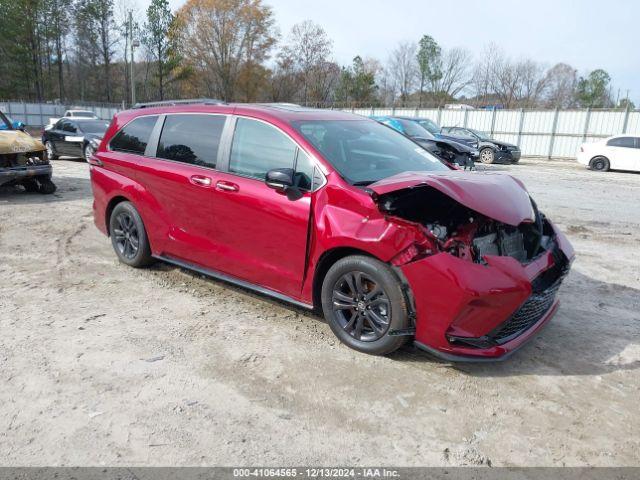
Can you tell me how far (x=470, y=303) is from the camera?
3111 millimetres

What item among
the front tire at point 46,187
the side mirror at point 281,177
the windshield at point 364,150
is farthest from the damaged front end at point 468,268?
the front tire at point 46,187

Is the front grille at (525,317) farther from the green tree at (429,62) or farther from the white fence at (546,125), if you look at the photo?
the green tree at (429,62)

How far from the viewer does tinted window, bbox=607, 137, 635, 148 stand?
18.4 meters

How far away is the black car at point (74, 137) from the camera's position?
632 inches

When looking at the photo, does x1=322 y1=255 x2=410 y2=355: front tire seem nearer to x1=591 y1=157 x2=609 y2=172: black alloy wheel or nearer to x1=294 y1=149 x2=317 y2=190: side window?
x1=294 y1=149 x2=317 y2=190: side window

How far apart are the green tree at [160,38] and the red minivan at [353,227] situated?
5729 cm

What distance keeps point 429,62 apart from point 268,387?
65902mm

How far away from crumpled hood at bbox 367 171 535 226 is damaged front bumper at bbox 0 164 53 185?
27.6 feet

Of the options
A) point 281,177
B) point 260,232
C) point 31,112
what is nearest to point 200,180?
point 260,232

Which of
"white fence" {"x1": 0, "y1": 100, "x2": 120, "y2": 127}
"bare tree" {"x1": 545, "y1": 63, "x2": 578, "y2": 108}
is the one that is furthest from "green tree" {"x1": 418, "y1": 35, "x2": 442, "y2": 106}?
"white fence" {"x1": 0, "y1": 100, "x2": 120, "y2": 127}

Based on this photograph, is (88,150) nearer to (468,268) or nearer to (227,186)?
(227,186)

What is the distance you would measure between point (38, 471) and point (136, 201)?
321 cm

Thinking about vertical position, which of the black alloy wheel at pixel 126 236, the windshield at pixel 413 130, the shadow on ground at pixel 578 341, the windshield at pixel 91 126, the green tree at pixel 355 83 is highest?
the green tree at pixel 355 83

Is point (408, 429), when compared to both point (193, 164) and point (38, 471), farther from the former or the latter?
point (193, 164)
